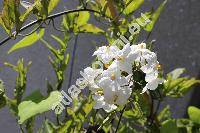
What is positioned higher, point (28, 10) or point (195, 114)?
point (28, 10)

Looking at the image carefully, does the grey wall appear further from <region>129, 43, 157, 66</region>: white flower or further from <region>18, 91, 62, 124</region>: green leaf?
<region>129, 43, 157, 66</region>: white flower

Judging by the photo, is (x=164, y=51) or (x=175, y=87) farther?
(x=164, y=51)

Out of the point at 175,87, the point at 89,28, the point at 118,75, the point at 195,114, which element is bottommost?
the point at 195,114

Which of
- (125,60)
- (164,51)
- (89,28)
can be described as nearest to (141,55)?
(125,60)

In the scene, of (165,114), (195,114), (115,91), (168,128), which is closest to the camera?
(115,91)

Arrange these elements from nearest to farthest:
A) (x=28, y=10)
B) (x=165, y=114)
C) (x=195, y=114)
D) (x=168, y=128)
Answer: (x=28, y=10) → (x=168, y=128) → (x=195, y=114) → (x=165, y=114)

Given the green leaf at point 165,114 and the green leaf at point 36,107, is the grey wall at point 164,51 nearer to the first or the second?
the green leaf at point 165,114

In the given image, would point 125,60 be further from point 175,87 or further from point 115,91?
point 175,87
